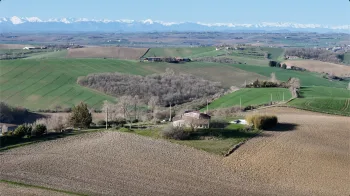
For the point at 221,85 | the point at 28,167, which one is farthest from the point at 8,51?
the point at 28,167

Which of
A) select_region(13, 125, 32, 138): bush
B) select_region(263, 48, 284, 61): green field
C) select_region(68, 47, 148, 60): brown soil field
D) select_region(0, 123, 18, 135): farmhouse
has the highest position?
select_region(68, 47, 148, 60): brown soil field

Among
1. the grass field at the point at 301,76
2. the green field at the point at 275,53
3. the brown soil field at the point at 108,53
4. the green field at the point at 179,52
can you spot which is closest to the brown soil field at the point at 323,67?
the grass field at the point at 301,76

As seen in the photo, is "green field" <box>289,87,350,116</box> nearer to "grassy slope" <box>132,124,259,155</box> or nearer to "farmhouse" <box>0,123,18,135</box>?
"grassy slope" <box>132,124,259,155</box>

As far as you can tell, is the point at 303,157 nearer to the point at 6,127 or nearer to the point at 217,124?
the point at 217,124

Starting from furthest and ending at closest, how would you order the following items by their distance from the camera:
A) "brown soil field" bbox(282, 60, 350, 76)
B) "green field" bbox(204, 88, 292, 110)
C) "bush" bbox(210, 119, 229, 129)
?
"brown soil field" bbox(282, 60, 350, 76)
"green field" bbox(204, 88, 292, 110)
"bush" bbox(210, 119, 229, 129)

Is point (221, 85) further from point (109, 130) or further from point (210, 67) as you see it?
point (109, 130)

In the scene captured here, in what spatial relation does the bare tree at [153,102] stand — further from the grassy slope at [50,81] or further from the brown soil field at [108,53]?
the brown soil field at [108,53]

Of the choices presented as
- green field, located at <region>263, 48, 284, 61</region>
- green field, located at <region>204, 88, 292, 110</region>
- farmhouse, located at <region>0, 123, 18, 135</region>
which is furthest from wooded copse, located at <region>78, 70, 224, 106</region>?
green field, located at <region>263, 48, 284, 61</region>
